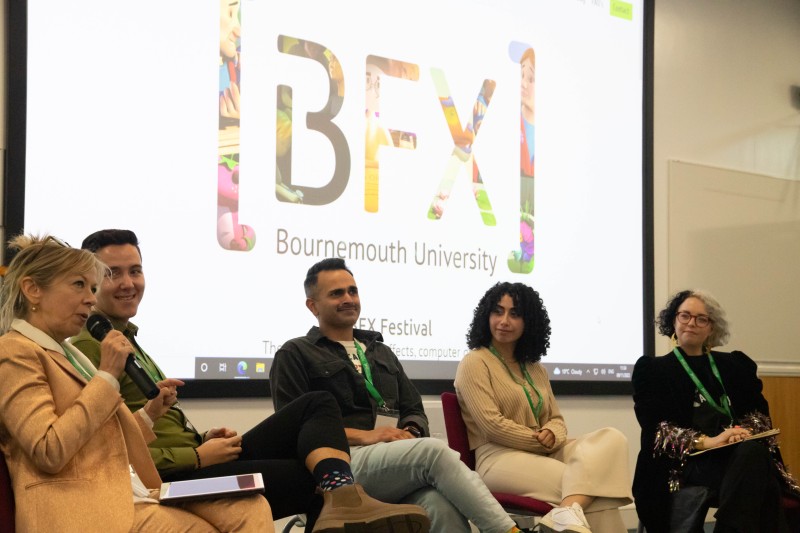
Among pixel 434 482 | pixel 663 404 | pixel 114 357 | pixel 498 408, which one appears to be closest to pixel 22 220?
pixel 114 357

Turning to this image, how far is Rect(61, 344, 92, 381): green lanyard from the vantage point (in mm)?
2131

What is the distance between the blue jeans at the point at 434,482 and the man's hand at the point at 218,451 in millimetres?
427

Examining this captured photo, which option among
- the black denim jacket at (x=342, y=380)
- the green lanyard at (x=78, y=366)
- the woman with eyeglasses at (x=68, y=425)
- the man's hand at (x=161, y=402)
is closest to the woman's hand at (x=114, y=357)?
the woman with eyeglasses at (x=68, y=425)

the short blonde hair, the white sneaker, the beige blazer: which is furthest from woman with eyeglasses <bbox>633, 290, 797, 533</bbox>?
the short blonde hair

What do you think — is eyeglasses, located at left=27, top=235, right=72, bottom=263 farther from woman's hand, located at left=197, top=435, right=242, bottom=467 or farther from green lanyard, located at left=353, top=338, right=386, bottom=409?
green lanyard, located at left=353, top=338, right=386, bottom=409

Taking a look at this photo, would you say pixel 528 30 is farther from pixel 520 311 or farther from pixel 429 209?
pixel 520 311

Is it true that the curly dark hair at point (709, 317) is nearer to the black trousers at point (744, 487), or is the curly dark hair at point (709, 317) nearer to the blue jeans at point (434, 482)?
the black trousers at point (744, 487)

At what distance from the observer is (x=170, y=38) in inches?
144

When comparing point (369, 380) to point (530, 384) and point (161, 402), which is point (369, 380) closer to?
point (530, 384)

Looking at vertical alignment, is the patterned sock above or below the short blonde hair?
below

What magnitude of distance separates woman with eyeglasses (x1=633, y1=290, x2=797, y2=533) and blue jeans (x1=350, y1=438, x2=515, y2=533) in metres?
1.03

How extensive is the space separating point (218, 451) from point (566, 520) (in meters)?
1.11

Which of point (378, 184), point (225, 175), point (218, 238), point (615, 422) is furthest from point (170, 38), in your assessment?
point (615, 422)

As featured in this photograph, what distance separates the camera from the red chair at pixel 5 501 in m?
1.87
